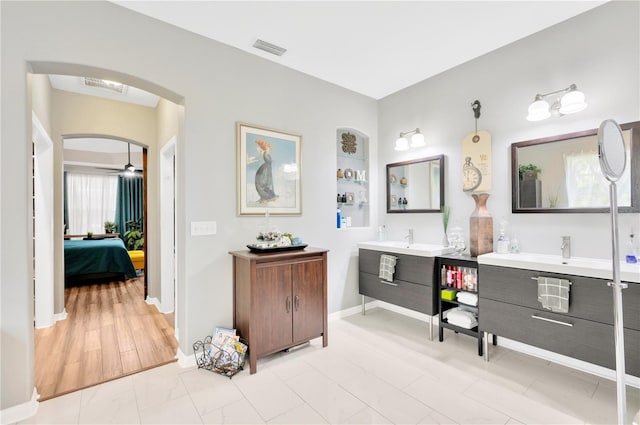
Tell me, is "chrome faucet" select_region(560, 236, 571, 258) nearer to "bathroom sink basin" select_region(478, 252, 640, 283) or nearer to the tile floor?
"bathroom sink basin" select_region(478, 252, 640, 283)

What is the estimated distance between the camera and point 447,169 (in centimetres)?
334

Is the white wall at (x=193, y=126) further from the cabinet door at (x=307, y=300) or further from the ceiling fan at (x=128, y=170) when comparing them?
the ceiling fan at (x=128, y=170)

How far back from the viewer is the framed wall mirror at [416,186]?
3.40 meters

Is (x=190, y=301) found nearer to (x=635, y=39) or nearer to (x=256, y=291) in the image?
(x=256, y=291)

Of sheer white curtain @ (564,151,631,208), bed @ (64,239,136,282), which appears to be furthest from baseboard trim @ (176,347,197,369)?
bed @ (64,239,136,282)

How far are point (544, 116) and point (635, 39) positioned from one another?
72cm

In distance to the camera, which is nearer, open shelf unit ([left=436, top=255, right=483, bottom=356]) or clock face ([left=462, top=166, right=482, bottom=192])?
open shelf unit ([left=436, top=255, right=483, bottom=356])

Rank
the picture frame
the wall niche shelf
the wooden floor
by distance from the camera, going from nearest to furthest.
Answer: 1. the wooden floor
2. the picture frame
3. the wall niche shelf

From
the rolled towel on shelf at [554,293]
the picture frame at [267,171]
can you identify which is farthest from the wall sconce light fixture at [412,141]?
the rolled towel on shelf at [554,293]

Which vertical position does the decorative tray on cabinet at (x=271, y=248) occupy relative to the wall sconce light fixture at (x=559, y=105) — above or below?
below

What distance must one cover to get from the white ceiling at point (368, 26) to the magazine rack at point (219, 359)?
8.92 ft

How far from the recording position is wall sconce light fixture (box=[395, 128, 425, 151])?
3.46 meters

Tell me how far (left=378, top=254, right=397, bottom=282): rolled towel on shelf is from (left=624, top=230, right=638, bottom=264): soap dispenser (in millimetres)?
1811

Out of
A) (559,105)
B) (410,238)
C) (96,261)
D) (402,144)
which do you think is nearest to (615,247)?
(559,105)
